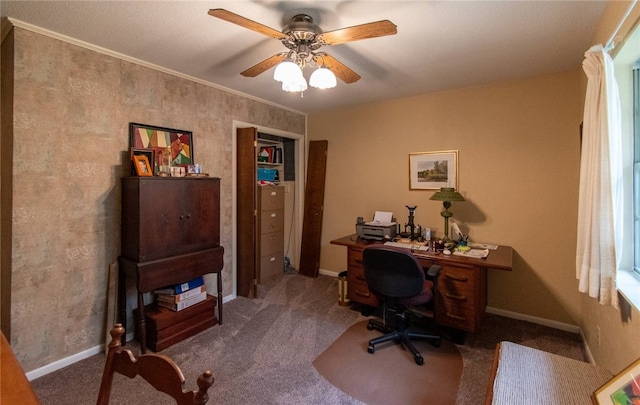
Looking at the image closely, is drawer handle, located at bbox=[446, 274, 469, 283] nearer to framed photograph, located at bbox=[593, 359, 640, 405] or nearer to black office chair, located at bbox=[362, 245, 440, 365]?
black office chair, located at bbox=[362, 245, 440, 365]

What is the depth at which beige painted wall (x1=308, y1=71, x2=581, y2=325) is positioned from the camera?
Result: 2797 millimetres

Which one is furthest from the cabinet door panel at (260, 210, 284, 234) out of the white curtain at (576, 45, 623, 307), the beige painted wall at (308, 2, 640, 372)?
the white curtain at (576, 45, 623, 307)

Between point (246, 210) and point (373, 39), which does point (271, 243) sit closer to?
point (246, 210)

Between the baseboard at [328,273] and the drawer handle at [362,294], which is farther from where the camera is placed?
the baseboard at [328,273]

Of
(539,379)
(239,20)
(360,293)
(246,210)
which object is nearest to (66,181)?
(246,210)

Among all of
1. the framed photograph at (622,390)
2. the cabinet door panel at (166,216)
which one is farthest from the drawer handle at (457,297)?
the cabinet door panel at (166,216)

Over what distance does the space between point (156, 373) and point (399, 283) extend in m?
1.79

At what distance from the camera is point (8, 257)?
2.01m

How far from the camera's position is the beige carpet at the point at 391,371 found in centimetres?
194

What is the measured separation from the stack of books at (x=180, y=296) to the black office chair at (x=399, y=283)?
157cm

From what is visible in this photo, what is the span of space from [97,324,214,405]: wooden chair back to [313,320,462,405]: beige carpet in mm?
1478

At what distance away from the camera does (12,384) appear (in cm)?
95

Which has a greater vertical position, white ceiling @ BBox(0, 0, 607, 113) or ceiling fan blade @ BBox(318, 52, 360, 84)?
white ceiling @ BBox(0, 0, 607, 113)

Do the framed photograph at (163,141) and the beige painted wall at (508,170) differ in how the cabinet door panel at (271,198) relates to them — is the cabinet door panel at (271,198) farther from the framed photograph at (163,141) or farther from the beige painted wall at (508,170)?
the beige painted wall at (508,170)
